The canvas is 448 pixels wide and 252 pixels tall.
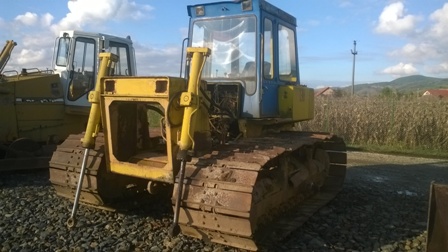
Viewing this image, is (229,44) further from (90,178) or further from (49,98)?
(49,98)

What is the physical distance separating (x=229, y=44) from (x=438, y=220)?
333 centimetres

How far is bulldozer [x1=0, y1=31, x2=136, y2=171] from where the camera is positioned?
8.49m

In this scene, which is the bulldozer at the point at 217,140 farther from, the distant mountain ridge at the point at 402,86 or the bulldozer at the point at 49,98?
the distant mountain ridge at the point at 402,86

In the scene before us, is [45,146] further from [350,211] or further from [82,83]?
[350,211]

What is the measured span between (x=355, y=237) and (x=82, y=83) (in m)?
6.59

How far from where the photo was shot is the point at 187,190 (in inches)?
168

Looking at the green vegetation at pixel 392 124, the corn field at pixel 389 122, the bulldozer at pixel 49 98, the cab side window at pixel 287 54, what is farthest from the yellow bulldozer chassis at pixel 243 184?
the corn field at pixel 389 122

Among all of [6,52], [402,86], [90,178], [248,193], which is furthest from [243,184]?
[402,86]

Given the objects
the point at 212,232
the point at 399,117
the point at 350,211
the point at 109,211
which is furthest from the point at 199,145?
the point at 399,117

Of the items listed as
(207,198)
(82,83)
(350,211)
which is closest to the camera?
(207,198)

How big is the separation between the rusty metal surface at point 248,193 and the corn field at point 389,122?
9185mm

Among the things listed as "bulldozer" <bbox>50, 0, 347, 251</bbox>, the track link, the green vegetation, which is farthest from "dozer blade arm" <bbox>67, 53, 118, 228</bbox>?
the green vegetation

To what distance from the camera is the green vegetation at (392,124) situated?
552 inches

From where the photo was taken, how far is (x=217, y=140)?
5.53 metres
